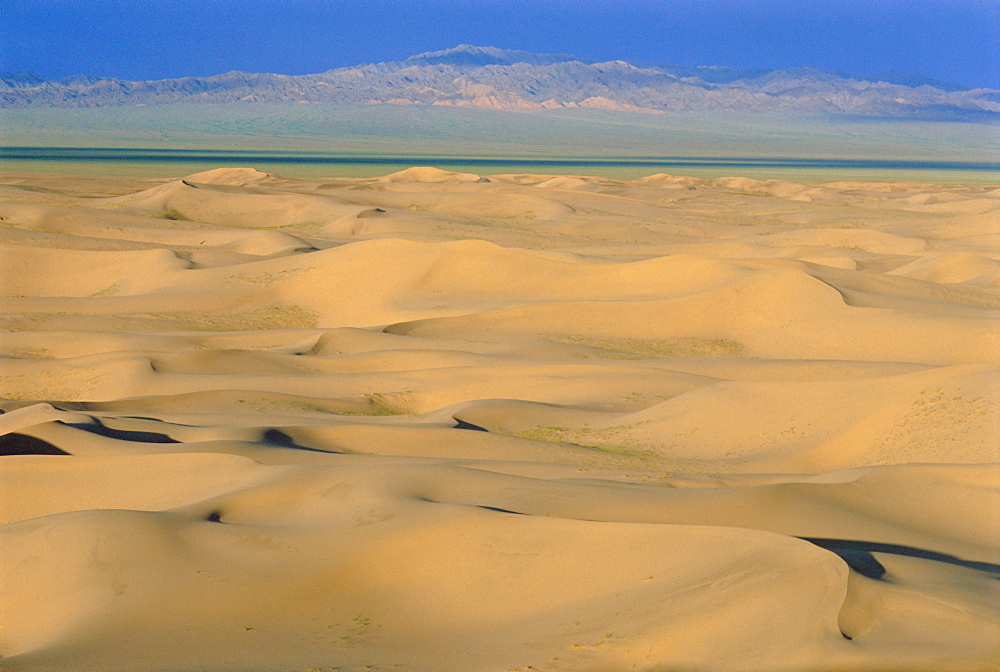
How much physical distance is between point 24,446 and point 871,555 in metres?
6.10

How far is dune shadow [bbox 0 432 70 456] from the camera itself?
7.66 meters

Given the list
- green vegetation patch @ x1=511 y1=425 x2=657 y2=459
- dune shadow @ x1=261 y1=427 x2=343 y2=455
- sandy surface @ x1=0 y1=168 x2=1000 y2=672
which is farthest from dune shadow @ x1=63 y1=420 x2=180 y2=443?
green vegetation patch @ x1=511 y1=425 x2=657 y2=459

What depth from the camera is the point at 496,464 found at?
7.16m

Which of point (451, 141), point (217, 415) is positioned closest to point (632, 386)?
point (217, 415)

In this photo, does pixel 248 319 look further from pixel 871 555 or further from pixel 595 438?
pixel 871 555

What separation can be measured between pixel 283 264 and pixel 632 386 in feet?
34.3

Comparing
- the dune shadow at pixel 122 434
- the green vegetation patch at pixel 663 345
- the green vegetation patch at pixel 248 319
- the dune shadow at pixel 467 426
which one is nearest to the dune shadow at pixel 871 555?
the dune shadow at pixel 467 426

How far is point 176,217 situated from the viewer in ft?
113

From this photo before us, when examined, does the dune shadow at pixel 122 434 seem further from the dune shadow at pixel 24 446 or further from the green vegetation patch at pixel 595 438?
the green vegetation patch at pixel 595 438

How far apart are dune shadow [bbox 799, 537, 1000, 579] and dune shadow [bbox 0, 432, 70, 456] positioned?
220 inches

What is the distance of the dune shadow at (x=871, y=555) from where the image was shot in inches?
173

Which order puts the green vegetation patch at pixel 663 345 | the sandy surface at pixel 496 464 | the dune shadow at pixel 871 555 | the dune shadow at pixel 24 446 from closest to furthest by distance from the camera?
1. the sandy surface at pixel 496 464
2. the dune shadow at pixel 871 555
3. the dune shadow at pixel 24 446
4. the green vegetation patch at pixel 663 345

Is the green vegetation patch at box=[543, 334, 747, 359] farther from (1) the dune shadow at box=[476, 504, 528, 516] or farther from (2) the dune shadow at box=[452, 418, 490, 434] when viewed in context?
(1) the dune shadow at box=[476, 504, 528, 516]

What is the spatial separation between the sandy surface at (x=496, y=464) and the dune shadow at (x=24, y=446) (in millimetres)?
22
